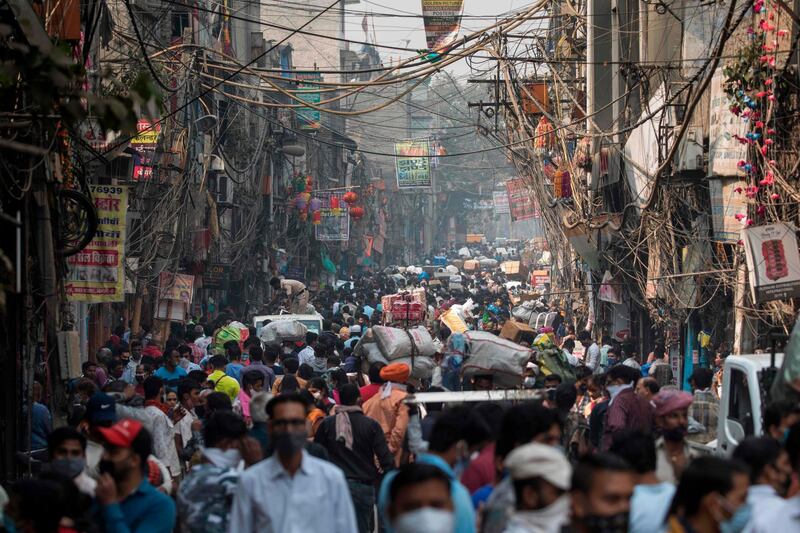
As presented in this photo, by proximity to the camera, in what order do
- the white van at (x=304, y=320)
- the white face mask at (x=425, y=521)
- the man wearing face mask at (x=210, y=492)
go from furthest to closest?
1. the white van at (x=304, y=320)
2. the man wearing face mask at (x=210, y=492)
3. the white face mask at (x=425, y=521)

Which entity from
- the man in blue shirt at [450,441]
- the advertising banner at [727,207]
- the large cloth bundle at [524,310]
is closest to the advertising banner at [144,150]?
the advertising banner at [727,207]

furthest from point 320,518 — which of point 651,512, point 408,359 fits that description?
point 408,359

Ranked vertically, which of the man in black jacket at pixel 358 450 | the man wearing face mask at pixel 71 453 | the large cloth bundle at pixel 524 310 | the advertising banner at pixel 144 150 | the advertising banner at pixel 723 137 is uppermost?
the advertising banner at pixel 144 150

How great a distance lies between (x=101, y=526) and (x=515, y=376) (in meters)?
5.93

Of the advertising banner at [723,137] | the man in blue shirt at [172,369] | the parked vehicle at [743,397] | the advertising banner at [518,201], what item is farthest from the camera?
the advertising banner at [518,201]

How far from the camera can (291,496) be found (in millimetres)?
5516

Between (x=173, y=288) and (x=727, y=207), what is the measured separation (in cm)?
1329

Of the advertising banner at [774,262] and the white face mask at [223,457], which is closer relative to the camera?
the white face mask at [223,457]

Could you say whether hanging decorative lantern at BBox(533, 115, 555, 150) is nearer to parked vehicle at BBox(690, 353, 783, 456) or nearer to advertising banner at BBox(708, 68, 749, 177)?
advertising banner at BBox(708, 68, 749, 177)

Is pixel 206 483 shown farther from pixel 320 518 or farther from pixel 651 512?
pixel 651 512

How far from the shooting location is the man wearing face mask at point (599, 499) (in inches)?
170

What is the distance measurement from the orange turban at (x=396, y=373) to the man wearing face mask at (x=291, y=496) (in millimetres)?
5039

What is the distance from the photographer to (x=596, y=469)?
4.45 metres

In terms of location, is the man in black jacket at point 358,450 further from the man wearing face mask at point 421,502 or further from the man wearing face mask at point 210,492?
the man wearing face mask at point 421,502
